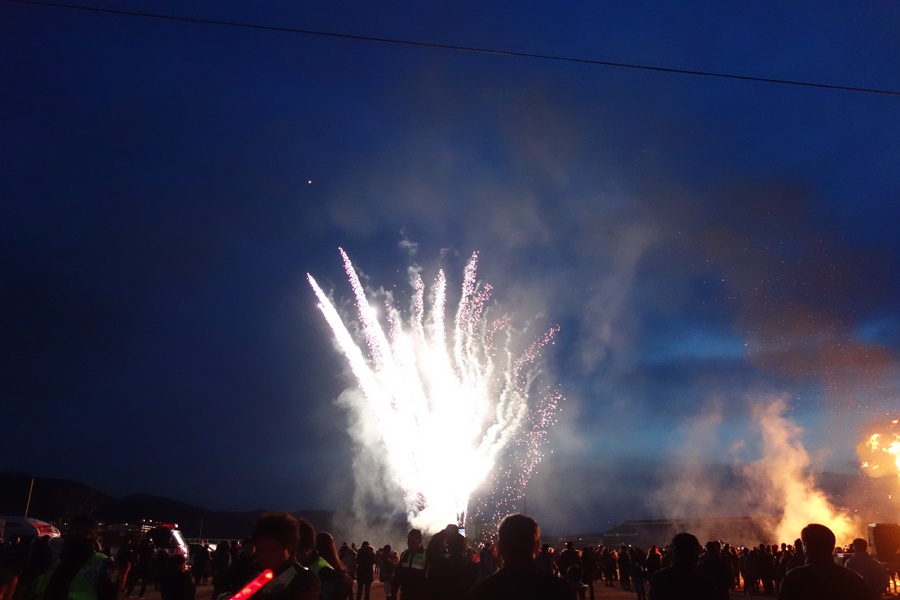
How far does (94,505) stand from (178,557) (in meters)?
96.6

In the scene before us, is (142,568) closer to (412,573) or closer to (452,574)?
(412,573)

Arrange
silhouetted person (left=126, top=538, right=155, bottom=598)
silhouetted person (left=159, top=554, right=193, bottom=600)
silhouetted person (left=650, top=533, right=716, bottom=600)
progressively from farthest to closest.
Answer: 1. silhouetted person (left=126, top=538, right=155, bottom=598)
2. silhouetted person (left=159, top=554, right=193, bottom=600)
3. silhouetted person (left=650, top=533, right=716, bottom=600)

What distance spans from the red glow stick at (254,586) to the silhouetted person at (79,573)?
236 cm

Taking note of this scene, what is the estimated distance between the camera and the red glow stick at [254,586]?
305cm

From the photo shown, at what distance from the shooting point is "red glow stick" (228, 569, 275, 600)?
10.0ft

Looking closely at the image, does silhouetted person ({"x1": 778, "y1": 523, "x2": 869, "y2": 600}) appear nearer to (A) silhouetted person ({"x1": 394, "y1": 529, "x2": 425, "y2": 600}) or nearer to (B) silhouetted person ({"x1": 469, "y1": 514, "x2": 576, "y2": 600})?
(B) silhouetted person ({"x1": 469, "y1": 514, "x2": 576, "y2": 600})

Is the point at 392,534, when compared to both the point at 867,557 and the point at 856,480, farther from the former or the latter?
the point at 867,557

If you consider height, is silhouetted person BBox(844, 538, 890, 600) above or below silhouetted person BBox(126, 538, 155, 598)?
above

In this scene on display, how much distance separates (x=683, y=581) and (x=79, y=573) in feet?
14.8

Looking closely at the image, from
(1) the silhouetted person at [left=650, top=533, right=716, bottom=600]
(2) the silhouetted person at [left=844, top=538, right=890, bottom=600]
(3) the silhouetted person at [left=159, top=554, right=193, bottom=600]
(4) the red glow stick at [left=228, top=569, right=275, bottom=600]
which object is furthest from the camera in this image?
(2) the silhouetted person at [left=844, top=538, right=890, bottom=600]

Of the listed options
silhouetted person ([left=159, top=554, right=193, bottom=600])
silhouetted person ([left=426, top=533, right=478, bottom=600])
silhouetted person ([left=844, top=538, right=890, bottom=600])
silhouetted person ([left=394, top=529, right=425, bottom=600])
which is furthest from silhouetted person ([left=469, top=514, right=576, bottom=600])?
silhouetted person ([left=844, top=538, right=890, bottom=600])

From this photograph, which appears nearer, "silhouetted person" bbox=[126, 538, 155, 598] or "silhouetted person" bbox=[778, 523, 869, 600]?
"silhouetted person" bbox=[778, 523, 869, 600]

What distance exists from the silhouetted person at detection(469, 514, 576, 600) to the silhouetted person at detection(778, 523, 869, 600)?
2.26 meters

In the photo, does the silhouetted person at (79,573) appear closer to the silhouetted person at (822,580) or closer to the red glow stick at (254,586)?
the red glow stick at (254,586)
